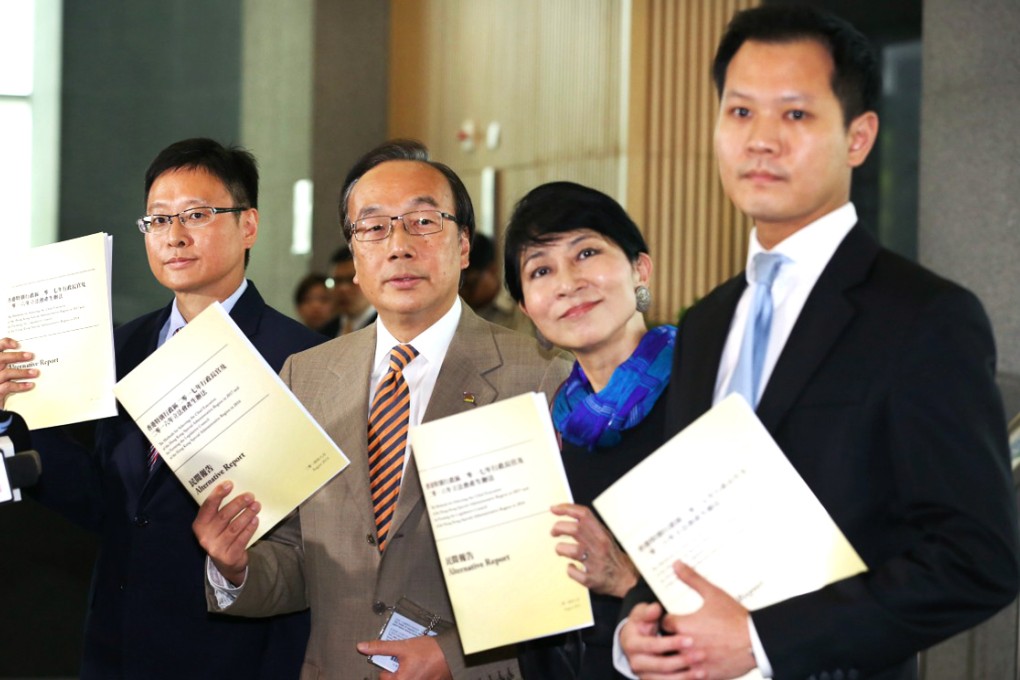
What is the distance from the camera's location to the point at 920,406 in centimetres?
142

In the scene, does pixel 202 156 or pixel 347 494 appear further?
pixel 202 156

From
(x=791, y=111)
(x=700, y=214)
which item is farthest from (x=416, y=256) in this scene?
(x=700, y=214)

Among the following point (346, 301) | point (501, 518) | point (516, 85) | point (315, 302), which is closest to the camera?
point (501, 518)

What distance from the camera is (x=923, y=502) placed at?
4.65 feet

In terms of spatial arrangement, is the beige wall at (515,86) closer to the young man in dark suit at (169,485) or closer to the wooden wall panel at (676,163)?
the wooden wall panel at (676,163)

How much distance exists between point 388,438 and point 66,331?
718 millimetres

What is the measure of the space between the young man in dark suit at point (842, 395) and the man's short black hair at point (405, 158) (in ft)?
3.18

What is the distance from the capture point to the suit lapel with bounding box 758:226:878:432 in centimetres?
151

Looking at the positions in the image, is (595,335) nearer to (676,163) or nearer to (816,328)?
(816,328)

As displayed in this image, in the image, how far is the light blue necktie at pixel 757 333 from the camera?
156cm

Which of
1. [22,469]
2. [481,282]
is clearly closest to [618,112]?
[481,282]

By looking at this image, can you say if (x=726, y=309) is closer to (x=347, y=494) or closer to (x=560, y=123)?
(x=347, y=494)

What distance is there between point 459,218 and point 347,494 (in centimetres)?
64

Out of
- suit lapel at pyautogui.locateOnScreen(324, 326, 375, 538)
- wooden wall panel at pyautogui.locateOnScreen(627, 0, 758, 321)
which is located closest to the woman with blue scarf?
suit lapel at pyautogui.locateOnScreen(324, 326, 375, 538)
